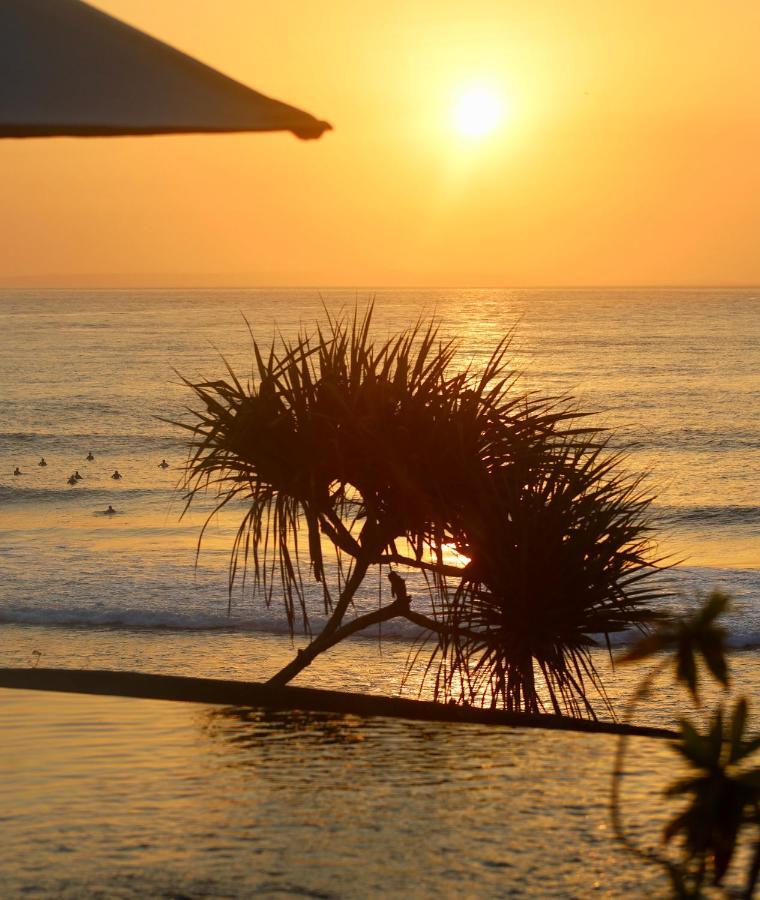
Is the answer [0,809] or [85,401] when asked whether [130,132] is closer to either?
[0,809]

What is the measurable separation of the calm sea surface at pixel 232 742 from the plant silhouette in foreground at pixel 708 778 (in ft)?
0.76

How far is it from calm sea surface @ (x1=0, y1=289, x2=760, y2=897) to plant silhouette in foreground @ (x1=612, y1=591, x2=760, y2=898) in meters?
0.23

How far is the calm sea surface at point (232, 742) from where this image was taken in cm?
294

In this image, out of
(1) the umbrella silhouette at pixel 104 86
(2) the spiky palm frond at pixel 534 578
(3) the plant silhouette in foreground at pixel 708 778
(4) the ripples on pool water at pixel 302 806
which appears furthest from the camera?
(2) the spiky palm frond at pixel 534 578

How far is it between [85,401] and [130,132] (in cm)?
5035

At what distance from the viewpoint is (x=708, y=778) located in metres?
2.44

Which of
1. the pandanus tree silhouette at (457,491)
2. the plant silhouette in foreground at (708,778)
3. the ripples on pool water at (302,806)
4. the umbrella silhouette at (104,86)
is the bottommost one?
the ripples on pool water at (302,806)

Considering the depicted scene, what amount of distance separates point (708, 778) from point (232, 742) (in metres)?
1.77

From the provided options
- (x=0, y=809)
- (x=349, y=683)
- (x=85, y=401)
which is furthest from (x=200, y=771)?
(x=85, y=401)

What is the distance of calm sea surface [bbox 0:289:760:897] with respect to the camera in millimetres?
2938

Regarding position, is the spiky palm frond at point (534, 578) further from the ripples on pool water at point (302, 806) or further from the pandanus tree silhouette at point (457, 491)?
the ripples on pool water at point (302, 806)

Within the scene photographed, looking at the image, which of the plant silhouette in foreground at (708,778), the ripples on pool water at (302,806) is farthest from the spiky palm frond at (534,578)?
the plant silhouette in foreground at (708,778)

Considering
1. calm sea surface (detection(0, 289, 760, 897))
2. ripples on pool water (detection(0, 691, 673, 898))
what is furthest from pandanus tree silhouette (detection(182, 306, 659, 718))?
ripples on pool water (detection(0, 691, 673, 898))

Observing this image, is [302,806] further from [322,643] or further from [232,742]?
[322,643]
